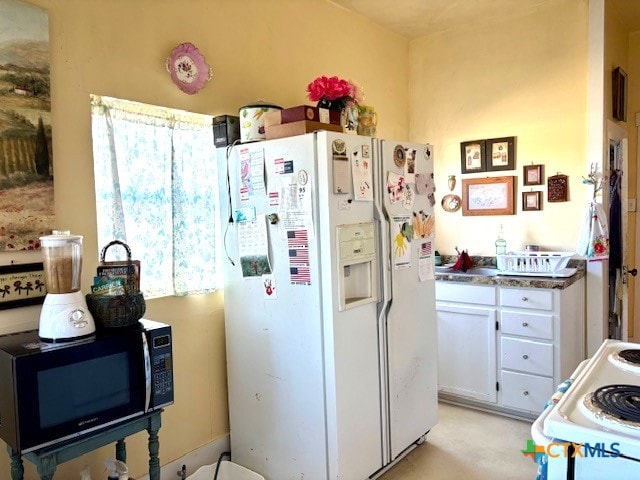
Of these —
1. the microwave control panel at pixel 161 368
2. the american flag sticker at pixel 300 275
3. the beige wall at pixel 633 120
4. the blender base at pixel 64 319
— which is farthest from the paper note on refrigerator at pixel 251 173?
the beige wall at pixel 633 120

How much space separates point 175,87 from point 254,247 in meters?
0.88

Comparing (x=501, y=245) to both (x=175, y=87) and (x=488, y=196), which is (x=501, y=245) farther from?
(x=175, y=87)

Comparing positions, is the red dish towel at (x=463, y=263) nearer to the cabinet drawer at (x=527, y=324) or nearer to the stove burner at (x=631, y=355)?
the cabinet drawer at (x=527, y=324)

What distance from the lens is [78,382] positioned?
164 cm

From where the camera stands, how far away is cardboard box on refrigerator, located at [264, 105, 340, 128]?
220 cm

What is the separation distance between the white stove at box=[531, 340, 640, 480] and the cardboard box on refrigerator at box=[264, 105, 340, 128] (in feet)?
5.00

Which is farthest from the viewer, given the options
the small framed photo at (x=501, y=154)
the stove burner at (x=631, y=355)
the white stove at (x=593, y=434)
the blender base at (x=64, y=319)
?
the small framed photo at (x=501, y=154)

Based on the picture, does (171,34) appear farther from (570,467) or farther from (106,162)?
(570,467)

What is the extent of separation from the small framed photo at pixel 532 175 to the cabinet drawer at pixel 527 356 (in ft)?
→ 4.01

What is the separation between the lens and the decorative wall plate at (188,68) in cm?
234

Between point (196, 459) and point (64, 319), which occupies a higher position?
point (64, 319)

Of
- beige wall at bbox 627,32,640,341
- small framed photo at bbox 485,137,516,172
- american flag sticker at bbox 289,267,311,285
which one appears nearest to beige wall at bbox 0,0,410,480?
american flag sticker at bbox 289,267,311,285

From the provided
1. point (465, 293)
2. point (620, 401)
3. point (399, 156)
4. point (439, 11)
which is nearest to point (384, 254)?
point (399, 156)

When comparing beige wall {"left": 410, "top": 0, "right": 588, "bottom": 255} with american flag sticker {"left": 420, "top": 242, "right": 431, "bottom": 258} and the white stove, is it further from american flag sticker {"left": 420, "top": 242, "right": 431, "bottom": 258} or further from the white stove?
the white stove
